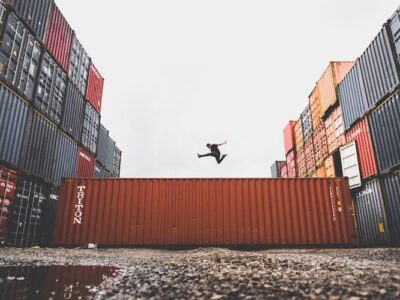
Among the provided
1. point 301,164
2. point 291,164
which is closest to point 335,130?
point 301,164

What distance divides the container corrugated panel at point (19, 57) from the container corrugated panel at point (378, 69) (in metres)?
16.5

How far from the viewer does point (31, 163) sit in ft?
45.6

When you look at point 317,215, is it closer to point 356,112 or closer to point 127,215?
point 356,112

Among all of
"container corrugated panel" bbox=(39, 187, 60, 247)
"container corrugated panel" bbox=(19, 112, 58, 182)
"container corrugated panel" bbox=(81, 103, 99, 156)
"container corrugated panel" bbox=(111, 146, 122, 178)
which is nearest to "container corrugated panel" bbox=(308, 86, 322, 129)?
"container corrugated panel" bbox=(81, 103, 99, 156)

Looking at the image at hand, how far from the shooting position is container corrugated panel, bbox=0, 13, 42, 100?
12.2 m

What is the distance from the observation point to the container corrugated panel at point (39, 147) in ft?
44.6

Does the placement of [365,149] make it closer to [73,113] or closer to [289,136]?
[289,136]

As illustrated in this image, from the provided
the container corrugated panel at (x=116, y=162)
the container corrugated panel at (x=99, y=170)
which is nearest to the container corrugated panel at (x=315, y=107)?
the container corrugated panel at (x=99, y=170)

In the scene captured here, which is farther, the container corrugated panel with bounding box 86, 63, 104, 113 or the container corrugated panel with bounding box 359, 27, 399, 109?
the container corrugated panel with bounding box 86, 63, 104, 113

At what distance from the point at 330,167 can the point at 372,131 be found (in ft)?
16.8

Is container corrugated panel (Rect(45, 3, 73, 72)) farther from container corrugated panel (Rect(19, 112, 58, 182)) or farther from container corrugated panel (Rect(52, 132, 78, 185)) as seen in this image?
container corrugated panel (Rect(52, 132, 78, 185))

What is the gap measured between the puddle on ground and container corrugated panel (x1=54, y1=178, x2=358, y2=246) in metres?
7.74

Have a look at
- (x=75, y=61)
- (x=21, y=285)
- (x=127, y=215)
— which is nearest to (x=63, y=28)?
(x=75, y=61)

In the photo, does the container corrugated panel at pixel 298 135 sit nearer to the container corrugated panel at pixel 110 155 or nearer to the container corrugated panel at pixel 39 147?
the container corrugated panel at pixel 110 155
